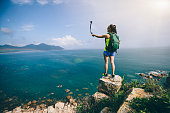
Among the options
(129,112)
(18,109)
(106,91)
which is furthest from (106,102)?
(18,109)

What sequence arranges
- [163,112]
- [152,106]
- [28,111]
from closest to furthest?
1. [163,112]
2. [152,106]
3. [28,111]

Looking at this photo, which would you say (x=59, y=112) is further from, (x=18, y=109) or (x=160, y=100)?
(x=160, y=100)

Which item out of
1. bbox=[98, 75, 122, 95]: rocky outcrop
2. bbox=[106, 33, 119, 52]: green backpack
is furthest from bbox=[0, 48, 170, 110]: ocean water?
bbox=[106, 33, 119, 52]: green backpack

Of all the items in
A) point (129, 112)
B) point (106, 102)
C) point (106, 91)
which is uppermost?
point (129, 112)

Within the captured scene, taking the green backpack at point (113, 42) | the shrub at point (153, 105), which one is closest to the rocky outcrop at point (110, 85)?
the shrub at point (153, 105)

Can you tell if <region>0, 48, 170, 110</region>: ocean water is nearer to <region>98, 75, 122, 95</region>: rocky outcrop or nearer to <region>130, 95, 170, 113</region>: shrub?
<region>98, 75, 122, 95</region>: rocky outcrop

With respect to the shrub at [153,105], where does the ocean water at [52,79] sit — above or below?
below

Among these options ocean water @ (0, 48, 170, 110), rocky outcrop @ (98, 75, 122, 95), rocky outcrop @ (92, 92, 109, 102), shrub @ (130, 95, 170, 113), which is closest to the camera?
shrub @ (130, 95, 170, 113)

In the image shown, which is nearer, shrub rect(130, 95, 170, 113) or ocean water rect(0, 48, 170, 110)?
shrub rect(130, 95, 170, 113)

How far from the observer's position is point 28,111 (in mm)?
10016

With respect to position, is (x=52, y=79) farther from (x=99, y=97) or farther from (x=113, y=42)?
(x=113, y=42)

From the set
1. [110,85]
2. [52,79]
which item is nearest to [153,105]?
[110,85]

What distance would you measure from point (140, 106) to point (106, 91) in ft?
8.92

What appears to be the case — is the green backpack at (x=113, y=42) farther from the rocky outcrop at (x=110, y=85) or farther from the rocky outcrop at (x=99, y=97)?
the rocky outcrop at (x=99, y=97)
